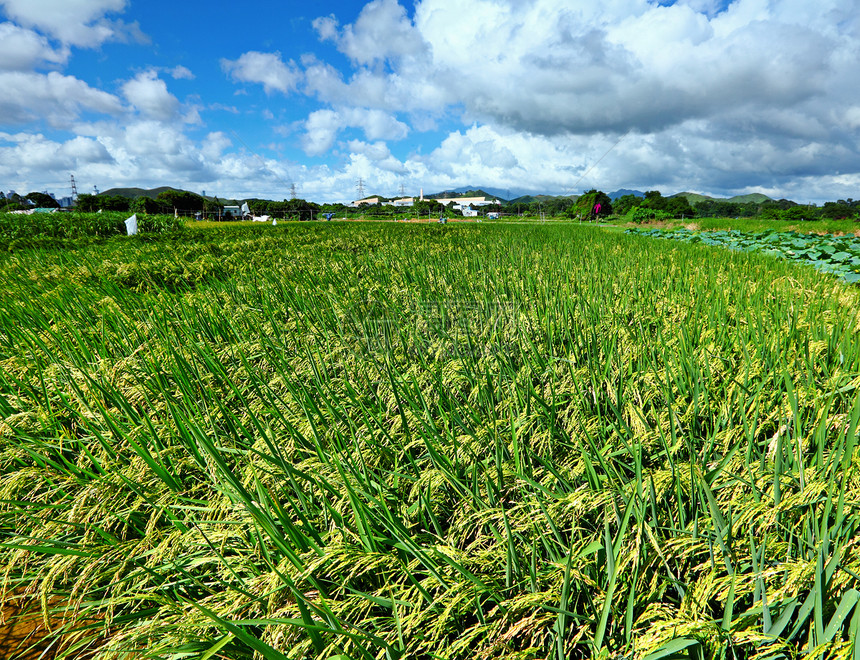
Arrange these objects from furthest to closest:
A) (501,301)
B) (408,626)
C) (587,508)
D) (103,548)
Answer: (501,301) → (103,548) → (587,508) → (408,626)

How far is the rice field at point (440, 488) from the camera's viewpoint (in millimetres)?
870

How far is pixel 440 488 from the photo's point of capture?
1301mm

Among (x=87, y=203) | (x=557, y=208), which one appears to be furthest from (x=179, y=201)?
(x=557, y=208)

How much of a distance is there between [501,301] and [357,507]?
2220mm

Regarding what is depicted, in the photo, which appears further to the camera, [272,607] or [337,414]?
[337,414]

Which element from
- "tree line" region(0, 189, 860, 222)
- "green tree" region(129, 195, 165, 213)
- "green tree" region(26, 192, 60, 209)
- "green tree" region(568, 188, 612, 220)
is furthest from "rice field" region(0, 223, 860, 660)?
"green tree" region(26, 192, 60, 209)

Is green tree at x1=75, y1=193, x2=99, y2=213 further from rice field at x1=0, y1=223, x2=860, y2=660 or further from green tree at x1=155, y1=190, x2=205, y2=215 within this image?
rice field at x1=0, y1=223, x2=860, y2=660

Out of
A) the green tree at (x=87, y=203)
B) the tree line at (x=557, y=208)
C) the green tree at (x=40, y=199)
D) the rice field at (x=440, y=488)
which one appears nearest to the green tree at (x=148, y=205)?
the tree line at (x=557, y=208)

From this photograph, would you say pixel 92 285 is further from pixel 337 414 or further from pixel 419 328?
pixel 337 414

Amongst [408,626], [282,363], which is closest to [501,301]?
[282,363]

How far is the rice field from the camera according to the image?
34.2 inches

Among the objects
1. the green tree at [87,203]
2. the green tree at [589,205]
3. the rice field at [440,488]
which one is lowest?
the rice field at [440,488]

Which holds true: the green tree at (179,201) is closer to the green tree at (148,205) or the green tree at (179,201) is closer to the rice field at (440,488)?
the green tree at (148,205)

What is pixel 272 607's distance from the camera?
0.94m
